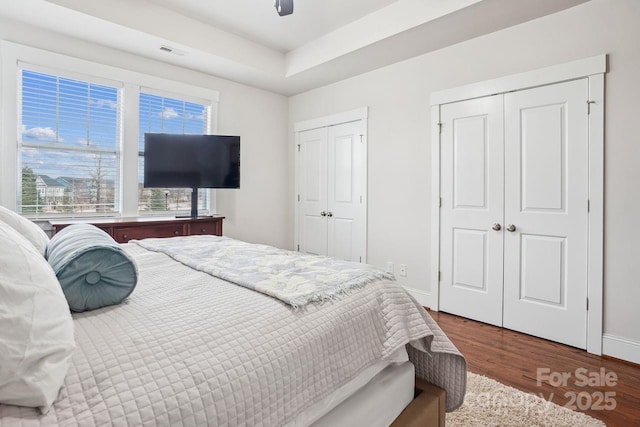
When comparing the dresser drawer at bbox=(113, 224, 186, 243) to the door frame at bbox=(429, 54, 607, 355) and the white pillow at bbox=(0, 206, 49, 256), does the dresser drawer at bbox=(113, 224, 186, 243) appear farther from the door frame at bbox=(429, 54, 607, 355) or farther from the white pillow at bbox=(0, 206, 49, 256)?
the door frame at bbox=(429, 54, 607, 355)

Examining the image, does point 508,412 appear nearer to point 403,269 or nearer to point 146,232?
point 403,269

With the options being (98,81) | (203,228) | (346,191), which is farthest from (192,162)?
(346,191)

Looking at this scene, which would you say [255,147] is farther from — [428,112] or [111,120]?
[428,112]

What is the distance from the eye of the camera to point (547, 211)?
2682 millimetres

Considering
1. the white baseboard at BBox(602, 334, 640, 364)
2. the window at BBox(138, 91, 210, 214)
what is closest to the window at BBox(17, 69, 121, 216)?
the window at BBox(138, 91, 210, 214)

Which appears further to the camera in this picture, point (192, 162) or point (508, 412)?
point (192, 162)

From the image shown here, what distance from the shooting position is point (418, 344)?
1.40 m

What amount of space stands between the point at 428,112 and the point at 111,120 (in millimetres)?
3279

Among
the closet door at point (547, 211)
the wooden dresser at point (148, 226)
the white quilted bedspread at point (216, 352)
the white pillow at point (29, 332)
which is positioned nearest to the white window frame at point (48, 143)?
the wooden dresser at point (148, 226)

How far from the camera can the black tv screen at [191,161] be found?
3463 mm

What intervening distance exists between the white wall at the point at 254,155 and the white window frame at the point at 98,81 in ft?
0.36

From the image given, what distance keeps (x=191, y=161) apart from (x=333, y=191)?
1759mm

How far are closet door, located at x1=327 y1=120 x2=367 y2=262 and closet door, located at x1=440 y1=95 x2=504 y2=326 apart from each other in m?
1.02

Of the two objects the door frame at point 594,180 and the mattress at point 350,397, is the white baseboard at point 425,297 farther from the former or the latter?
the mattress at point 350,397
